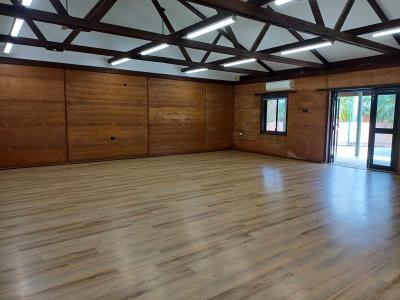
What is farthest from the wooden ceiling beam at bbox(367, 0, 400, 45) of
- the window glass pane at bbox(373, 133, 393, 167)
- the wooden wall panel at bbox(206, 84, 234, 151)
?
the wooden wall panel at bbox(206, 84, 234, 151)

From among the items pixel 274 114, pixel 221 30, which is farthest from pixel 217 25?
pixel 274 114

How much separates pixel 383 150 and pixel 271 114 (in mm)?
3548

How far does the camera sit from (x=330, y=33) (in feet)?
15.3

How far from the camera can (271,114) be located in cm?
967

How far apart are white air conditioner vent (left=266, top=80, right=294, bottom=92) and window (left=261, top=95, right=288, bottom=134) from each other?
27 cm

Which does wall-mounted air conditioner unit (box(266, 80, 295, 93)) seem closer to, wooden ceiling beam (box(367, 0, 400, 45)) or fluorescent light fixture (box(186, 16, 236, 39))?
wooden ceiling beam (box(367, 0, 400, 45))

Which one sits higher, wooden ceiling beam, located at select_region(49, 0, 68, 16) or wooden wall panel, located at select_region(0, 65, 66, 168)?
wooden ceiling beam, located at select_region(49, 0, 68, 16)

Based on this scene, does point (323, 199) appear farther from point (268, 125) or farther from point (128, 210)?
point (268, 125)

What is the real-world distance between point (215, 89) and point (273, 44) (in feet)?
11.0

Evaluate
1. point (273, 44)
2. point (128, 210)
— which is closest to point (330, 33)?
point (273, 44)

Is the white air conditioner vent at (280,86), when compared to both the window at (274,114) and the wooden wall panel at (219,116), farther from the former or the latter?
the wooden wall panel at (219,116)

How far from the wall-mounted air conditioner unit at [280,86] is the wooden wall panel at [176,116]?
2.17 meters

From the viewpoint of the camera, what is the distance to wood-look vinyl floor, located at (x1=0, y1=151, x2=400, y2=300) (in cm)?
216

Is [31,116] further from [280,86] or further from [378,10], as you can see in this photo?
[378,10]
